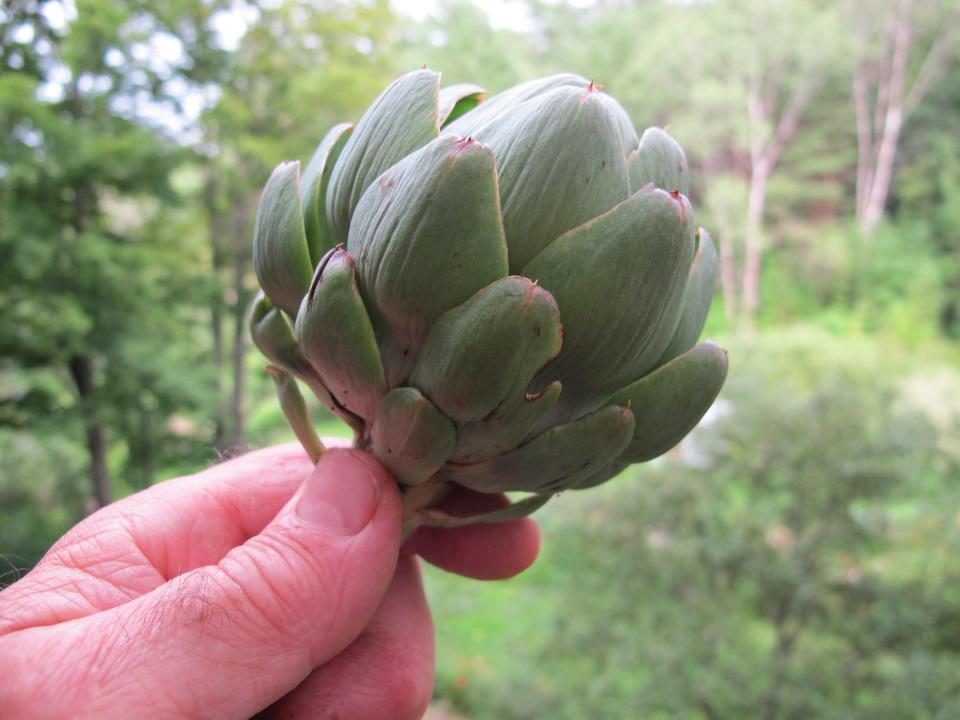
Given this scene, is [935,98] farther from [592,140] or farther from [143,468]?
[592,140]

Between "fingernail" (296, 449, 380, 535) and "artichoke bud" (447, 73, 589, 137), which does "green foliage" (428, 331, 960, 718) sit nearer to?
"fingernail" (296, 449, 380, 535)

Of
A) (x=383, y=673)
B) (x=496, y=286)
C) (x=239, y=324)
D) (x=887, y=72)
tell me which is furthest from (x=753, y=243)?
(x=496, y=286)

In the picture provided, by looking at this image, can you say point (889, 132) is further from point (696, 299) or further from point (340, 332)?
point (340, 332)

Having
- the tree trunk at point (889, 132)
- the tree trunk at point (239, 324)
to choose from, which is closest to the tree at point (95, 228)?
the tree trunk at point (239, 324)

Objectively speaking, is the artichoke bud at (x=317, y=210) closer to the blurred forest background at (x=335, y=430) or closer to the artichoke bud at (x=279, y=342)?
the artichoke bud at (x=279, y=342)

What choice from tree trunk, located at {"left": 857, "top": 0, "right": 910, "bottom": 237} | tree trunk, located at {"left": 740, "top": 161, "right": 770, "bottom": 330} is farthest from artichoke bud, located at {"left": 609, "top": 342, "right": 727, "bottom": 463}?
tree trunk, located at {"left": 857, "top": 0, "right": 910, "bottom": 237}

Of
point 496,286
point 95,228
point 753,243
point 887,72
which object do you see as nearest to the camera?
point 496,286

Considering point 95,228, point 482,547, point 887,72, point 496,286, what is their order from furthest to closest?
point 887,72
point 95,228
point 482,547
point 496,286
